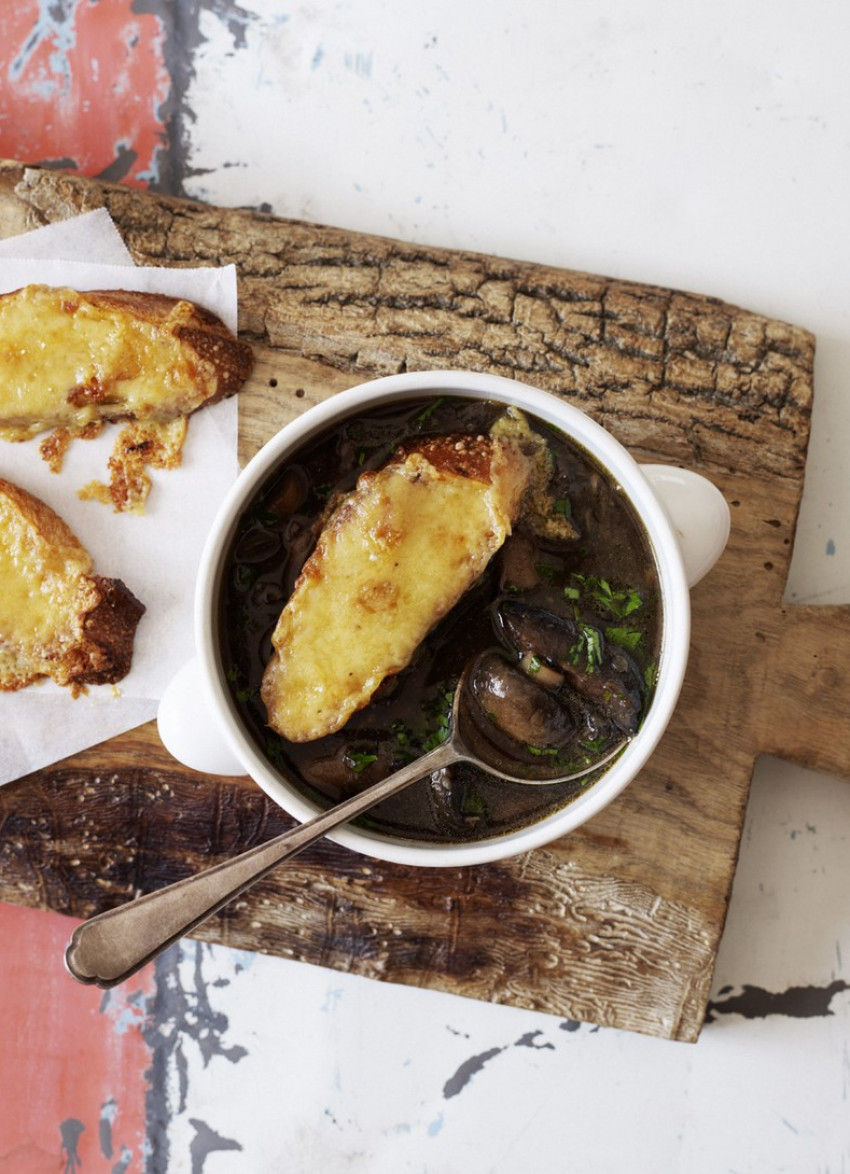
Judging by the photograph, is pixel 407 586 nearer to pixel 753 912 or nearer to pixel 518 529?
pixel 518 529

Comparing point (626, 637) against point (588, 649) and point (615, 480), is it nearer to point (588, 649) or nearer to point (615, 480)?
point (588, 649)

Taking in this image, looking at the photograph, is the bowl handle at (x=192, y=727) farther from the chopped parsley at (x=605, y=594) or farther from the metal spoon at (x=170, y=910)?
the chopped parsley at (x=605, y=594)

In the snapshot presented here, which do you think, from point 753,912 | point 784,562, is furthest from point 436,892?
point 784,562

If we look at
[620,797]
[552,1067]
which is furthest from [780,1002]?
[620,797]

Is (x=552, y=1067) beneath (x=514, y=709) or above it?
beneath

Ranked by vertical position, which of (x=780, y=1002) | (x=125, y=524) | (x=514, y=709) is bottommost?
(x=780, y=1002)

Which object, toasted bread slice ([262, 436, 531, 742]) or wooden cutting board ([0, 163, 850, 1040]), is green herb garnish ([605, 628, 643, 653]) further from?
wooden cutting board ([0, 163, 850, 1040])
